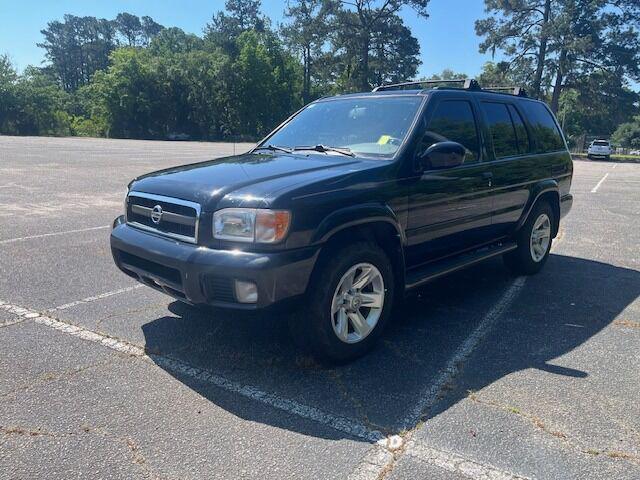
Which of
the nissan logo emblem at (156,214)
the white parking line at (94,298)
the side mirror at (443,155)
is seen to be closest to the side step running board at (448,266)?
the side mirror at (443,155)

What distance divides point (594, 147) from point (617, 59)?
6656 mm

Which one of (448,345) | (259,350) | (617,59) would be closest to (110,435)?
(259,350)

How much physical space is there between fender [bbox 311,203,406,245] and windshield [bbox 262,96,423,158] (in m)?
0.54

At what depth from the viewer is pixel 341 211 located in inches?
136

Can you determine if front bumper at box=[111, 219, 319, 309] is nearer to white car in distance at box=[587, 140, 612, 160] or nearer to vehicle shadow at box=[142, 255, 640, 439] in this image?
vehicle shadow at box=[142, 255, 640, 439]

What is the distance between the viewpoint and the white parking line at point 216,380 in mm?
2893

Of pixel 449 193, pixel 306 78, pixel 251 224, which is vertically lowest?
pixel 251 224

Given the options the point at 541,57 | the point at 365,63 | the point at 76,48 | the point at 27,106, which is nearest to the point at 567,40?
the point at 541,57

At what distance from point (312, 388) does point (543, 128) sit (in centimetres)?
443

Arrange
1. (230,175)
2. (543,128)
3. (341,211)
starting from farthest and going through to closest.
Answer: (543,128) < (230,175) < (341,211)

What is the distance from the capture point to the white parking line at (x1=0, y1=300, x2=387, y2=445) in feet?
9.49

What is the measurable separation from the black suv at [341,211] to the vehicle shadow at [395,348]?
260mm

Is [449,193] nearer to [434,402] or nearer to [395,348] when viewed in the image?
[395,348]

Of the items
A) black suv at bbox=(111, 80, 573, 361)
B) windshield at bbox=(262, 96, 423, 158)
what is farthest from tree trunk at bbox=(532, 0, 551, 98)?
windshield at bbox=(262, 96, 423, 158)
